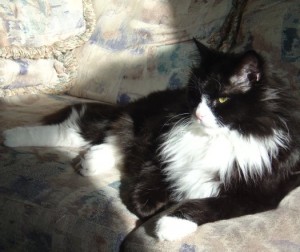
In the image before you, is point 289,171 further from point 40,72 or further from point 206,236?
point 40,72

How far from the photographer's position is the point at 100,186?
4.36 feet

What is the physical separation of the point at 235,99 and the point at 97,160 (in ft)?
1.87

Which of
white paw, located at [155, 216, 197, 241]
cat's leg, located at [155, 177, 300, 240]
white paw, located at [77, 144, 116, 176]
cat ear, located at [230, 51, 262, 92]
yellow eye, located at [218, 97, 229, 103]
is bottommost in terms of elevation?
white paw, located at [77, 144, 116, 176]

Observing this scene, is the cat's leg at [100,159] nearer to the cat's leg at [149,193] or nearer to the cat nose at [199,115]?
the cat's leg at [149,193]

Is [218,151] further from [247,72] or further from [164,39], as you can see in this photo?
[164,39]

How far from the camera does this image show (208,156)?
1.19m

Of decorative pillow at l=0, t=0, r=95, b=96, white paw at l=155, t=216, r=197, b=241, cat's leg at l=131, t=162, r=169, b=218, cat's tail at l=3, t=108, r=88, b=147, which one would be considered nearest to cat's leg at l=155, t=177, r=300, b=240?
white paw at l=155, t=216, r=197, b=241

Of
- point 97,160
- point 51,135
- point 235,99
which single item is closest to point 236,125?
point 235,99

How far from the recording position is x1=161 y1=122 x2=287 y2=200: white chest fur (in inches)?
44.9

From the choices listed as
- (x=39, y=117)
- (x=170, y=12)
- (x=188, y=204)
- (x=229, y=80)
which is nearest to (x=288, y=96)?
(x=229, y=80)

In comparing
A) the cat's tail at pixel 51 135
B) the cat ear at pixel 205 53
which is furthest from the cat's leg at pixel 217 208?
the cat's tail at pixel 51 135

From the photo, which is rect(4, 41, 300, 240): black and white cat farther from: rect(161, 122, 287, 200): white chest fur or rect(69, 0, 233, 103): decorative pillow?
rect(69, 0, 233, 103): decorative pillow

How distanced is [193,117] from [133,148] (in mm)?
372

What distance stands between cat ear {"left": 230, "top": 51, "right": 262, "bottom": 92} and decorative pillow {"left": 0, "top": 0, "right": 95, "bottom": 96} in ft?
3.94
